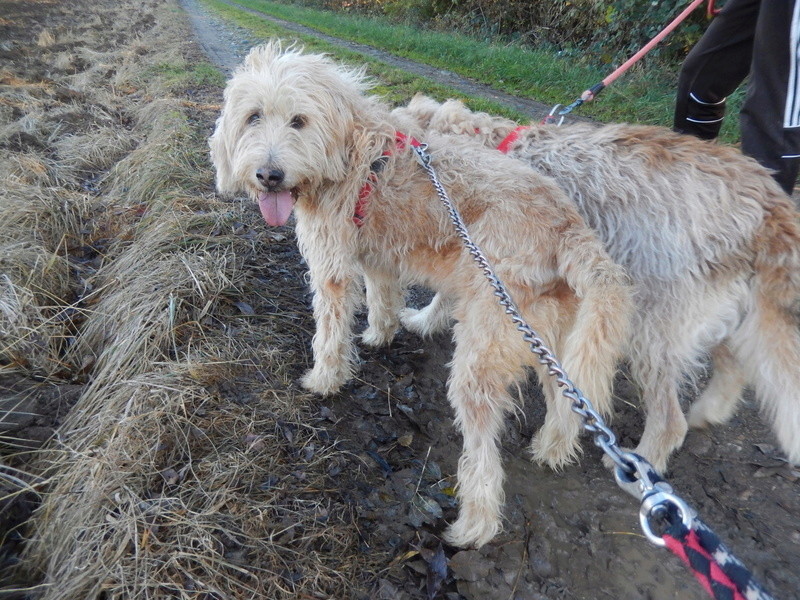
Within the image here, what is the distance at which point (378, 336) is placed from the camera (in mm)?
3748

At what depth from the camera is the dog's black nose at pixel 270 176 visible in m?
2.74

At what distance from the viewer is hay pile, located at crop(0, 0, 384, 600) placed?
1.97 meters

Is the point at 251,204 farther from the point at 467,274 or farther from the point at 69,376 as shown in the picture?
the point at 467,274

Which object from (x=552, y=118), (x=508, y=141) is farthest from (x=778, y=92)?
(x=508, y=141)

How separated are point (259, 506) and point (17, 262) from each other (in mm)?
2663

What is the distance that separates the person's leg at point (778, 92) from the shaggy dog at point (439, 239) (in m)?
1.54

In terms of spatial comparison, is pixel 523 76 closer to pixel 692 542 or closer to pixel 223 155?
pixel 223 155

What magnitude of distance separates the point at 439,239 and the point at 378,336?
1.27m

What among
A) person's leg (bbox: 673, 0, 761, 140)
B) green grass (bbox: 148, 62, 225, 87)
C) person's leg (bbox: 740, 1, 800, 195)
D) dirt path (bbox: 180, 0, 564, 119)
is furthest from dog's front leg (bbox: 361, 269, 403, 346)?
green grass (bbox: 148, 62, 225, 87)

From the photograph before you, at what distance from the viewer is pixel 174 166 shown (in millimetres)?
5016

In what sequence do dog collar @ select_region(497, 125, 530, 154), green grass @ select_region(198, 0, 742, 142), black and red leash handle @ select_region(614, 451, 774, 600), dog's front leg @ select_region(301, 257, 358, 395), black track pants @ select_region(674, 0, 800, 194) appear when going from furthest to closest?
green grass @ select_region(198, 0, 742, 142), dog collar @ select_region(497, 125, 530, 154), dog's front leg @ select_region(301, 257, 358, 395), black track pants @ select_region(674, 0, 800, 194), black and red leash handle @ select_region(614, 451, 774, 600)

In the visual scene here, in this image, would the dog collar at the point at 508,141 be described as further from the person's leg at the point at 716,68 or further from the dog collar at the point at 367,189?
the person's leg at the point at 716,68

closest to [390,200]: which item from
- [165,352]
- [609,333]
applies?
[609,333]

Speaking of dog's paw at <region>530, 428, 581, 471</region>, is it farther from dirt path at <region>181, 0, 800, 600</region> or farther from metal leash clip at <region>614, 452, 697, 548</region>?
metal leash clip at <region>614, 452, 697, 548</region>
